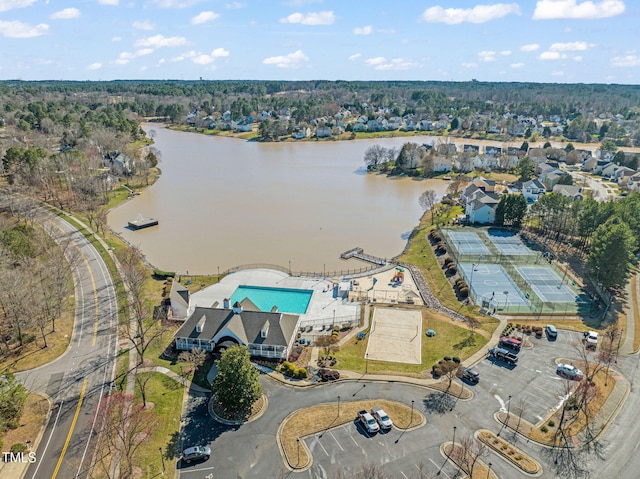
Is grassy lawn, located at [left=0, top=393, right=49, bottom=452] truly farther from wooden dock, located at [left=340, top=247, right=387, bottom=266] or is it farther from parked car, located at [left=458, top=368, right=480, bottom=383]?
wooden dock, located at [left=340, top=247, right=387, bottom=266]

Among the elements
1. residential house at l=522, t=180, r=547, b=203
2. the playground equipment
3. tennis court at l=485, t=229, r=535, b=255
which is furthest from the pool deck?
residential house at l=522, t=180, r=547, b=203

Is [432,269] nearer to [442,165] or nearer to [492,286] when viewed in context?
[492,286]

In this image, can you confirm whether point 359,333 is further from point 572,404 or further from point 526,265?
point 526,265

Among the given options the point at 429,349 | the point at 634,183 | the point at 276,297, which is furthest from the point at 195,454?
the point at 634,183

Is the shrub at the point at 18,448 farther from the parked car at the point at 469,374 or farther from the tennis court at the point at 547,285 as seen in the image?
the tennis court at the point at 547,285

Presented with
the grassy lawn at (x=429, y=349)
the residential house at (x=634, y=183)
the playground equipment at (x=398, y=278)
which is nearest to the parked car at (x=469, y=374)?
the grassy lawn at (x=429, y=349)

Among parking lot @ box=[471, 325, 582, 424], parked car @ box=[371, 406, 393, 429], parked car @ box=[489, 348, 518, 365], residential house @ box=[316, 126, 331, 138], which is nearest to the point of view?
parked car @ box=[371, 406, 393, 429]

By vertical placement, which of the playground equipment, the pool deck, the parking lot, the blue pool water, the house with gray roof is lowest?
the blue pool water
